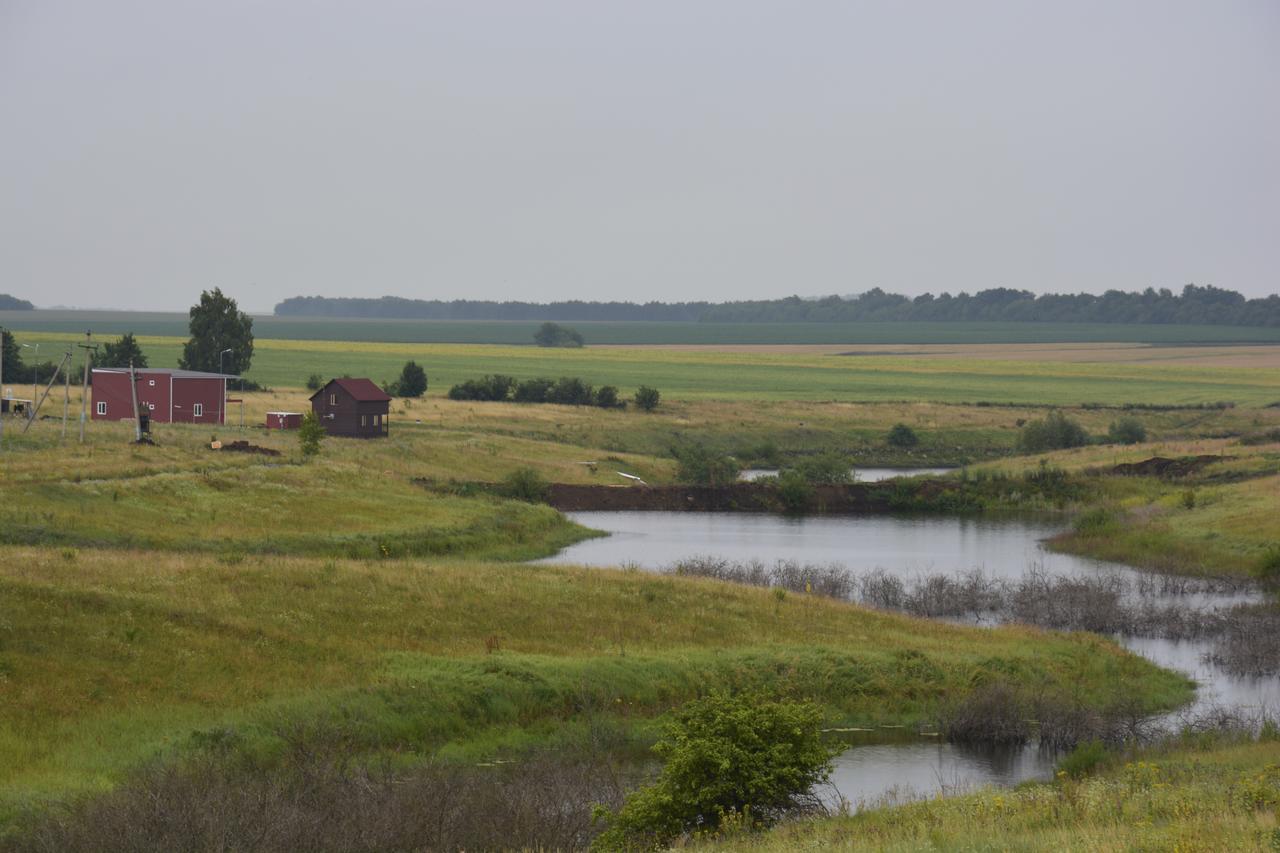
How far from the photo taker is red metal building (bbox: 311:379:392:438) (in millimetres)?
80750

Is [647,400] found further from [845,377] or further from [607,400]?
[845,377]

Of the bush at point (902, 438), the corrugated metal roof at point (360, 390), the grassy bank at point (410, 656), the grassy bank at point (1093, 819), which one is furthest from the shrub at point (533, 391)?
the grassy bank at point (1093, 819)

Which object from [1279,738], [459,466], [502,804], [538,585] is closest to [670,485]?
[459,466]

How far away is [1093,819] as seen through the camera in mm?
19031

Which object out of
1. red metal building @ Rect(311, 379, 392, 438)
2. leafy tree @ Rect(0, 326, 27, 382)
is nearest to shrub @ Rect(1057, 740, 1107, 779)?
red metal building @ Rect(311, 379, 392, 438)

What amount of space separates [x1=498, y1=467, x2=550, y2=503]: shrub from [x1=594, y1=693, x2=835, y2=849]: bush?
151 ft

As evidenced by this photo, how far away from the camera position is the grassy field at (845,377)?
14562cm

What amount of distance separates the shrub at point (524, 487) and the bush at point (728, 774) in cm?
4613

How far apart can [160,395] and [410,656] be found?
56449 millimetres

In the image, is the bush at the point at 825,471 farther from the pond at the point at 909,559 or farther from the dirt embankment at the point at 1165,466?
the dirt embankment at the point at 1165,466

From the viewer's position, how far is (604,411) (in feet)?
368

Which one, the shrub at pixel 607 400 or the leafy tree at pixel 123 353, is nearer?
the leafy tree at pixel 123 353

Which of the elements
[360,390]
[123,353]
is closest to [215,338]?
[123,353]

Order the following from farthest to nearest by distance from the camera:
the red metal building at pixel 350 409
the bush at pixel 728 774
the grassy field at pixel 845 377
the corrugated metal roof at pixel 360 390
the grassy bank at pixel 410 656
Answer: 1. the grassy field at pixel 845 377
2. the corrugated metal roof at pixel 360 390
3. the red metal building at pixel 350 409
4. the grassy bank at pixel 410 656
5. the bush at pixel 728 774
